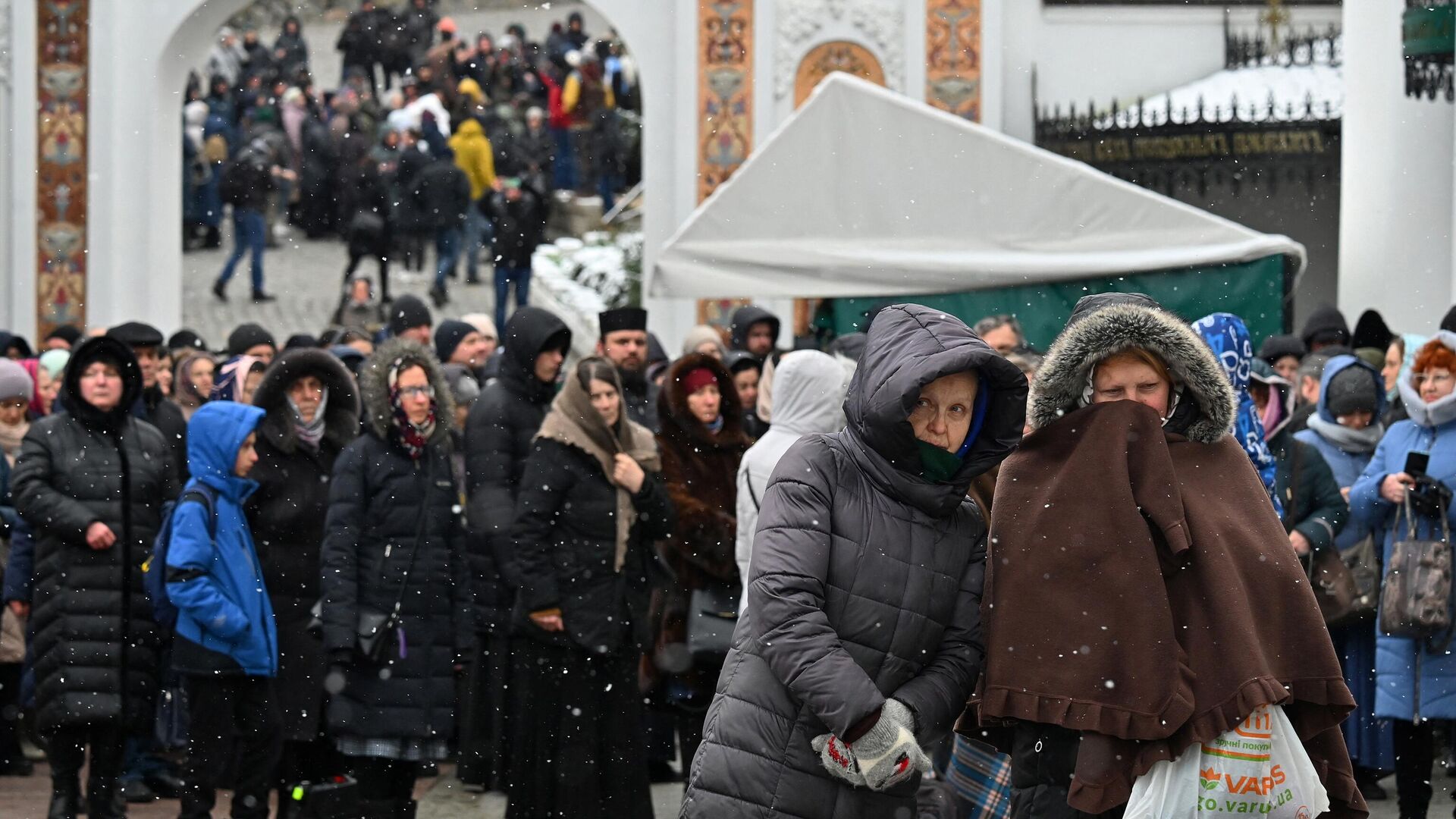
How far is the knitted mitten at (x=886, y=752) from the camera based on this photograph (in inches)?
151

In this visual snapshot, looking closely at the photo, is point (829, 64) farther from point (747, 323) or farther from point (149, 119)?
point (149, 119)

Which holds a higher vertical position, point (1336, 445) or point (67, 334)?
point (67, 334)

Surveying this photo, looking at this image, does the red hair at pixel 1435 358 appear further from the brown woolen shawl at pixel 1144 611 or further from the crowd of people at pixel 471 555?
the brown woolen shawl at pixel 1144 611

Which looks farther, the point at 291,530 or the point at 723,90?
the point at 723,90

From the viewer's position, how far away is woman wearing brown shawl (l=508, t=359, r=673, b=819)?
22.9 feet

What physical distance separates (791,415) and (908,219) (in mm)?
3073

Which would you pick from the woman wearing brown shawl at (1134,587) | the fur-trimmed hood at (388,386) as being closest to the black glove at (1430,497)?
the woman wearing brown shawl at (1134,587)

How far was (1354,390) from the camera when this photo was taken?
793 centimetres

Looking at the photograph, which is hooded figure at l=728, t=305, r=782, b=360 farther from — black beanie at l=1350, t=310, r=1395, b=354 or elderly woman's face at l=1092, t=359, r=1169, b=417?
elderly woman's face at l=1092, t=359, r=1169, b=417

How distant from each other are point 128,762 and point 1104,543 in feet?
18.9

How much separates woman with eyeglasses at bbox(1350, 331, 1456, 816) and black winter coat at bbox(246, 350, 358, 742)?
3.86 m

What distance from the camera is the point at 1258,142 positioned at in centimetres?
1525

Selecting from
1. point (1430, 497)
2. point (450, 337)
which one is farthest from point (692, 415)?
point (450, 337)

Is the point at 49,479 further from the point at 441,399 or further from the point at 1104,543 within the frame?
the point at 1104,543
